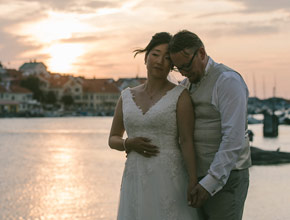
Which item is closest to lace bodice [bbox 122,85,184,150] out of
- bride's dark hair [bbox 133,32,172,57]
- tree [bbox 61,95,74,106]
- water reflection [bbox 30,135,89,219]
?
bride's dark hair [bbox 133,32,172,57]

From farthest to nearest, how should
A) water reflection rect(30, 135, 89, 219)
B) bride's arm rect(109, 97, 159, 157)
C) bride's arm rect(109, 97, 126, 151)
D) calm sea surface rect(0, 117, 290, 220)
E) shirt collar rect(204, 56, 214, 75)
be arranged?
water reflection rect(30, 135, 89, 219) < calm sea surface rect(0, 117, 290, 220) < bride's arm rect(109, 97, 126, 151) < bride's arm rect(109, 97, 159, 157) < shirt collar rect(204, 56, 214, 75)

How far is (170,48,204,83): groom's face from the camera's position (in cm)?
320

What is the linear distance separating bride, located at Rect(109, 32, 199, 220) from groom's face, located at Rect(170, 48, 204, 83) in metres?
0.14

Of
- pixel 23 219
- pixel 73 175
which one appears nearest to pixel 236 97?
pixel 23 219

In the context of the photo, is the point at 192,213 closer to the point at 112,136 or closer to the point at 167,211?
the point at 167,211

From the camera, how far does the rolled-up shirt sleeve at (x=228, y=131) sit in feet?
10.2

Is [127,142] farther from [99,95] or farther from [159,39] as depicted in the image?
[99,95]

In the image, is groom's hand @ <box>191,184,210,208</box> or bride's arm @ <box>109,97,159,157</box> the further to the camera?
bride's arm @ <box>109,97,159,157</box>

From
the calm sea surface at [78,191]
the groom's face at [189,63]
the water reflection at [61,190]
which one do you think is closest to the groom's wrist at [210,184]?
the groom's face at [189,63]

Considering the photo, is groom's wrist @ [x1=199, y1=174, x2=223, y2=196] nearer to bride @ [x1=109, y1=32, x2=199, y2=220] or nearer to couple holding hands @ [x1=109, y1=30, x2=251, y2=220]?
couple holding hands @ [x1=109, y1=30, x2=251, y2=220]

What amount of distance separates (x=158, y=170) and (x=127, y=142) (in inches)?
9.9

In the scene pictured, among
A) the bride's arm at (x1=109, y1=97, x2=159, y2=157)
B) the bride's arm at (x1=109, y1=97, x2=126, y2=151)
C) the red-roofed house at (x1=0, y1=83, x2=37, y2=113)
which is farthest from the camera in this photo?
the red-roofed house at (x1=0, y1=83, x2=37, y2=113)

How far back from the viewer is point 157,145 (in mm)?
3441

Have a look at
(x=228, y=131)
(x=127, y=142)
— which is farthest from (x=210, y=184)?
(x=127, y=142)
